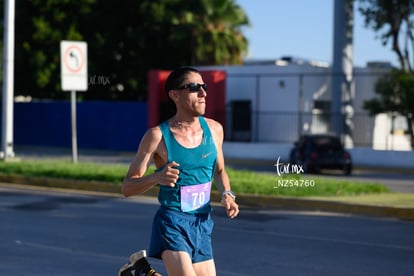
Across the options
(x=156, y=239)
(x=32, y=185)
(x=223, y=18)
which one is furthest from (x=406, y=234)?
(x=223, y=18)

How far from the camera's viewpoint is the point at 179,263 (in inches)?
203

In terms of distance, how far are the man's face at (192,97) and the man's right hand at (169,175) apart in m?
0.47

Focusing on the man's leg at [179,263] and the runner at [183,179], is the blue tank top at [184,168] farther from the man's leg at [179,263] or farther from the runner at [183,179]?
the man's leg at [179,263]

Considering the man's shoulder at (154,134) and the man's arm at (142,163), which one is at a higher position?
the man's shoulder at (154,134)

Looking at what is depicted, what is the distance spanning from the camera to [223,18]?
147 ft

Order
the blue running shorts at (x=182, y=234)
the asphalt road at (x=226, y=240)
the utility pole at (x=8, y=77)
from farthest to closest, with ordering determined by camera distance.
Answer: the utility pole at (x=8, y=77)
the asphalt road at (x=226, y=240)
the blue running shorts at (x=182, y=234)

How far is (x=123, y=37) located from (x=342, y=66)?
15.6 metres

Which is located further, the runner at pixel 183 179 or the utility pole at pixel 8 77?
the utility pole at pixel 8 77

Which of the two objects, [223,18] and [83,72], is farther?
[223,18]

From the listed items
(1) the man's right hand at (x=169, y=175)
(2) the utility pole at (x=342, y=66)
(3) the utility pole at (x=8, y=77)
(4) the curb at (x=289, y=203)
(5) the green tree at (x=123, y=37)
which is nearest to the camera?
(1) the man's right hand at (x=169, y=175)

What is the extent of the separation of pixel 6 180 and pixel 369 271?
492 inches

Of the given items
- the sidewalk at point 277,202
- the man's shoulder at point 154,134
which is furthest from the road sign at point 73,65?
the man's shoulder at point 154,134

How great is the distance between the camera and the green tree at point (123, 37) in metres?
44.4

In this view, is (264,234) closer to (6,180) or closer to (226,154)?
(6,180)
